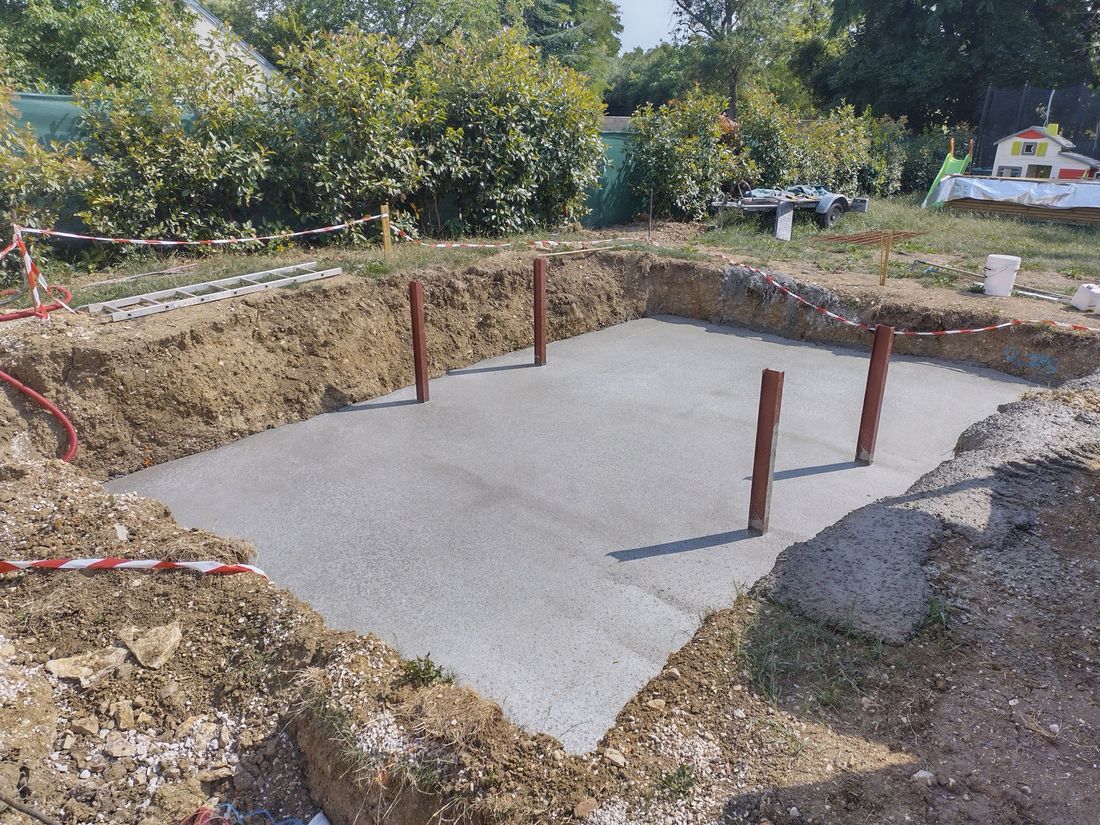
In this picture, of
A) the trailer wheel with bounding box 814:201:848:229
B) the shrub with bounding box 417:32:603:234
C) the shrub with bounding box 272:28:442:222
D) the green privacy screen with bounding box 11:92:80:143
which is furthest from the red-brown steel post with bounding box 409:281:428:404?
the trailer wheel with bounding box 814:201:848:229

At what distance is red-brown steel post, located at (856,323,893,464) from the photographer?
6.78m

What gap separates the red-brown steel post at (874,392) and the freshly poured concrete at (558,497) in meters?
0.22

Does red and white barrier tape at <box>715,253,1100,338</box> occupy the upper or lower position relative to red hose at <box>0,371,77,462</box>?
upper

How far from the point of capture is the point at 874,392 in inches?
269

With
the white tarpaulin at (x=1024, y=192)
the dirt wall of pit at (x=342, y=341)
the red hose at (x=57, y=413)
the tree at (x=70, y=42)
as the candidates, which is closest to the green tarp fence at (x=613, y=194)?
the dirt wall of pit at (x=342, y=341)

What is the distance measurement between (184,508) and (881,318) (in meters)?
8.88

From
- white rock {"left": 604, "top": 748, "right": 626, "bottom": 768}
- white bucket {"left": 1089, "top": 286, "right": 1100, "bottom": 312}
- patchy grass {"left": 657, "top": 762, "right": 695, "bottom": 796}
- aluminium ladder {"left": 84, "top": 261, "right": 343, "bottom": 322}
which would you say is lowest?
white rock {"left": 604, "top": 748, "right": 626, "bottom": 768}

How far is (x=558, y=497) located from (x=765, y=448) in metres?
1.85

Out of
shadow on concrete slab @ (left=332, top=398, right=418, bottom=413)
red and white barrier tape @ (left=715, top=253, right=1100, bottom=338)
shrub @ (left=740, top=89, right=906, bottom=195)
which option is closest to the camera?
shadow on concrete slab @ (left=332, top=398, right=418, bottom=413)

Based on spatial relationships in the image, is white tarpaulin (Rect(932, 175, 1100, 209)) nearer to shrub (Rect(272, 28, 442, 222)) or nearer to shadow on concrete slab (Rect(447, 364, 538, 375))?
shrub (Rect(272, 28, 442, 222))

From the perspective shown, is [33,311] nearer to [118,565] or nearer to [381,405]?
[381,405]

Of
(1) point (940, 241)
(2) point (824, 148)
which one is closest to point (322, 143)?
(1) point (940, 241)

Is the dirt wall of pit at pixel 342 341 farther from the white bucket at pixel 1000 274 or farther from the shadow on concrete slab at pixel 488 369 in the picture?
the white bucket at pixel 1000 274

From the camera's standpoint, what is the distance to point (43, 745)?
3.62 m
